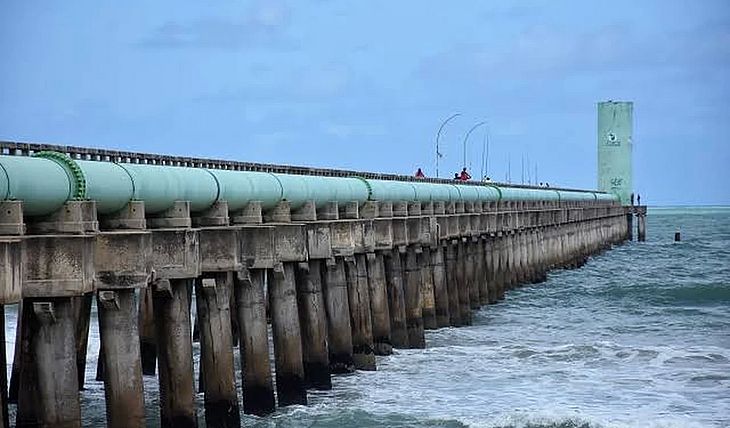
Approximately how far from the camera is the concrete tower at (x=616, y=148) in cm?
13338

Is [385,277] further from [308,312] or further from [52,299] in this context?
[52,299]

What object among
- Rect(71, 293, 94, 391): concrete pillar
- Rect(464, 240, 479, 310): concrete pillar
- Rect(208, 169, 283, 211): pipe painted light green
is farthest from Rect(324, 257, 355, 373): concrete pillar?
Rect(464, 240, 479, 310): concrete pillar

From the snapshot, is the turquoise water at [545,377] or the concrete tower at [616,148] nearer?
the turquoise water at [545,377]

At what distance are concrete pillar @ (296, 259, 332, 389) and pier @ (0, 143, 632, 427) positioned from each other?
0.09 feet

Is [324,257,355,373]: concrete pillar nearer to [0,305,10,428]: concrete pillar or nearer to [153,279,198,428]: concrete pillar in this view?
[153,279,198,428]: concrete pillar

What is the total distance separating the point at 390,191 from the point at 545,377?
938 cm

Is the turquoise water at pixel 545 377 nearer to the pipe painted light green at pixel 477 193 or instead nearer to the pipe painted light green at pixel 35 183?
the pipe painted light green at pixel 477 193

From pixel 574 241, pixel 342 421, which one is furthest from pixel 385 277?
pixel 574 241

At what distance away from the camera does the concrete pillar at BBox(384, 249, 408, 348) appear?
34.2m

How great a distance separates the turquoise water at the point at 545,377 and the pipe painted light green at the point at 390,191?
13.6ft

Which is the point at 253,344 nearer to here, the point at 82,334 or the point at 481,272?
the point at 82,334

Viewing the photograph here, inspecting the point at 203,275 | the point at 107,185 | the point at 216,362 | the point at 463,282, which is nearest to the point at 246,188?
the point at 203,275

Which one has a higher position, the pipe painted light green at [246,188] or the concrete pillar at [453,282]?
the pipe painted light green at [246,188]

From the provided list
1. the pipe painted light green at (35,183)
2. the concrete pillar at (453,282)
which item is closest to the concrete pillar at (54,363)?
the pipe painted light green at (35,183)
